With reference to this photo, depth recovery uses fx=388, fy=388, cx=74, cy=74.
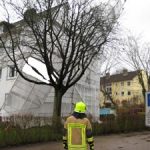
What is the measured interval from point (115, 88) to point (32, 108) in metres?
68.2

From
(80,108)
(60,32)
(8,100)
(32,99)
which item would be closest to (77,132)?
(80,108)

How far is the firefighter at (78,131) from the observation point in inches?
322

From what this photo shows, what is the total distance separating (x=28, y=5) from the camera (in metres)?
24.0

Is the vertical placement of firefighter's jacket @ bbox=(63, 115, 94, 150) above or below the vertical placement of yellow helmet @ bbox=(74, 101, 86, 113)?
below

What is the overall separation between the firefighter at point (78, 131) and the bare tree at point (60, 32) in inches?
624

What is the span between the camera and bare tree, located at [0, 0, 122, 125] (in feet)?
78.8

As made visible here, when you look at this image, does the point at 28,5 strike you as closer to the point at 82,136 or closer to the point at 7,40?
the point at 7,40

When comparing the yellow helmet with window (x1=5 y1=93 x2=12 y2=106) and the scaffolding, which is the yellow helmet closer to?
the scaffolding

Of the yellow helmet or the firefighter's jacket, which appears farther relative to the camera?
the firefighter's jacket

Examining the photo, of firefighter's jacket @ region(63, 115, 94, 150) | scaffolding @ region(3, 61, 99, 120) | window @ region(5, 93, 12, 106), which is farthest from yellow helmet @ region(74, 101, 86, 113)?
window @ region(5, 93, 12, 106)

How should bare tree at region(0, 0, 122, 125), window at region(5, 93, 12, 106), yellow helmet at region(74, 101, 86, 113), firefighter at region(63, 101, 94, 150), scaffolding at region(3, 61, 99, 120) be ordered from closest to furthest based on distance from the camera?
1. yellow helmet at region(74, 101, 86, 113)
2. firefighter at region(63, 101, 94, 150)
3. bare tree at region(0, 0, 122, 125)
4. scaffolding at region(3, 61, 99, 120)
5. window at region(5, 93, 12, 106)

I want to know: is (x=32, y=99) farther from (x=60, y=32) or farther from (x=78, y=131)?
(x=78, y=131)

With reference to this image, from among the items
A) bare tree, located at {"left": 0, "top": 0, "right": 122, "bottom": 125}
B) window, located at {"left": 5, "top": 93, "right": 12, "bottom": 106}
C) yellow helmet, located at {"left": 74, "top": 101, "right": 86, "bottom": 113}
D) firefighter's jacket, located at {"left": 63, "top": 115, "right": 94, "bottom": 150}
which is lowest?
firefighter's jacket, located at {"left": 63, "top": 115, "right": 94, "bottom": 150}

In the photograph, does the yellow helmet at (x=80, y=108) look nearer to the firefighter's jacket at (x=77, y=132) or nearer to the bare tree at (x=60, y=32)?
the firefighter's jacket at (x=77, y=132)
